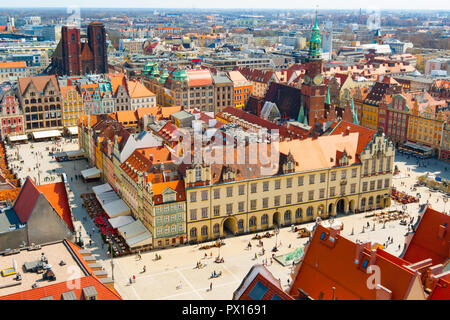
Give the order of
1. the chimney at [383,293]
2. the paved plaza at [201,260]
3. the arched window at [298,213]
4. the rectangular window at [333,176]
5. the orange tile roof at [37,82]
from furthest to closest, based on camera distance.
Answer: the orange tile roof at [37,82], the rectangular window at [333,176], the arched window at [298,213], the paved plaza at [201,260], the chimney at [383,293]

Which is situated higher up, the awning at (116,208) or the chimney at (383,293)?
the chimney at (383,293)

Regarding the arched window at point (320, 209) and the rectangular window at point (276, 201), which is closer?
the rectangular window at point (276, 201)

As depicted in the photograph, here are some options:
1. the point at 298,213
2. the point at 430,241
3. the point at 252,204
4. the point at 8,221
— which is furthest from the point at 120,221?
the point at 430,241

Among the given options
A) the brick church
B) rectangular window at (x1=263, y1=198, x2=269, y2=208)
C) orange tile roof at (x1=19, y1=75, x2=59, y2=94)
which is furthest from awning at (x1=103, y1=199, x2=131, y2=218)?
the brick church

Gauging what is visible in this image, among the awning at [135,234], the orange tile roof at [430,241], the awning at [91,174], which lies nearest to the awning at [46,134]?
the awning at [91,174]

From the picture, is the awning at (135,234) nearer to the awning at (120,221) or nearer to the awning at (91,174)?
the awning at (120,221)

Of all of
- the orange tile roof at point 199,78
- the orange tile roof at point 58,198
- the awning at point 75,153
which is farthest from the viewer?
the orange tile roof at point 199,78

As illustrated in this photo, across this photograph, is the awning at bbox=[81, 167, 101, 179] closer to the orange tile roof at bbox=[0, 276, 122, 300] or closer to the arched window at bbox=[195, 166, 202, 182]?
the arched window at bbox=[195, 166, 202, 182]
